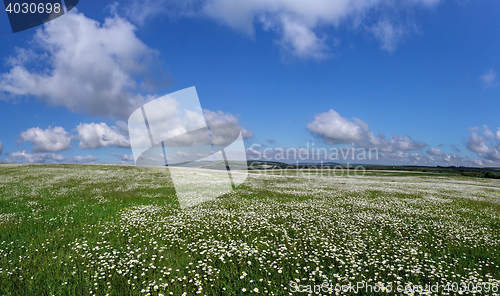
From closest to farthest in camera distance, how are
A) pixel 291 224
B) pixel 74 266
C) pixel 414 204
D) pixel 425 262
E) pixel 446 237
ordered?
pixel 74 266
pixel 425 262
pixel 446 237
pixel 291 224
pixel 414 204

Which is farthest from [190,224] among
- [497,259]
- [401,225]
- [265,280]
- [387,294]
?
[497,259]

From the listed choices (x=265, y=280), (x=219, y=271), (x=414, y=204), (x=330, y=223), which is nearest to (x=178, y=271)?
(x=219, y=271)

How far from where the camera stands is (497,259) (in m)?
8.76

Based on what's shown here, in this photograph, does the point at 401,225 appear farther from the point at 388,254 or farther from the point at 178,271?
the point at 178,271

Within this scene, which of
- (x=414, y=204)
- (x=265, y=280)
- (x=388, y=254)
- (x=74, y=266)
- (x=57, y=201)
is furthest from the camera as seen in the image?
(x=414, y=204)

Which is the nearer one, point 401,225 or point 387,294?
point 387,294

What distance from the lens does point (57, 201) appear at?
713 inches

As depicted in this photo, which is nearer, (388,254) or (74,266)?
(74,266)

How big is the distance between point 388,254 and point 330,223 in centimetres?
385

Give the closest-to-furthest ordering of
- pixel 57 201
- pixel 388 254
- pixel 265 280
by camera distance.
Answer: pixel 265 280
pixel 388 254
pixel 57 201

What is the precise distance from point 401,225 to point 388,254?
5412 millimetres

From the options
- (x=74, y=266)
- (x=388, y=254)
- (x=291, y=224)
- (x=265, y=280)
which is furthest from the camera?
(x=291, y=224)

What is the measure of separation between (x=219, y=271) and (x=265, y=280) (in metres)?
1.47

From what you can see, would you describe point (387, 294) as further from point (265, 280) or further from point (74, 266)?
point (74, 266)
